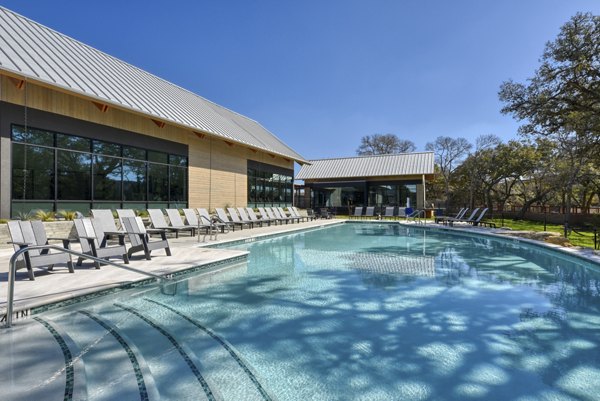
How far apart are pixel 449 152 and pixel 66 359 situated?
34.9 m

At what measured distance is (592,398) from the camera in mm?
2506

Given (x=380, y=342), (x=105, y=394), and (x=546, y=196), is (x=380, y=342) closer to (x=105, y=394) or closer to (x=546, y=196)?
(x=105, y=394)

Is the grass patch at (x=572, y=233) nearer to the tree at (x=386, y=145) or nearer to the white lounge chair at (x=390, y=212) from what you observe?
the white lounge chair at (x=390, y=212)

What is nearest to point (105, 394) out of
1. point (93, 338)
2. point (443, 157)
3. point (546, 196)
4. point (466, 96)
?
point (93, 338)

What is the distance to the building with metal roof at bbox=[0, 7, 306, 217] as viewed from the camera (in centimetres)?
883

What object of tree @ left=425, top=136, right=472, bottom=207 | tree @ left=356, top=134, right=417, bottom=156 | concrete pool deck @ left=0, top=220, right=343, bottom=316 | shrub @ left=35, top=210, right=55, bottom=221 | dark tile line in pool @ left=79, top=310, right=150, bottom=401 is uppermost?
tree @ left=356, top=134, right=417, bottom=156

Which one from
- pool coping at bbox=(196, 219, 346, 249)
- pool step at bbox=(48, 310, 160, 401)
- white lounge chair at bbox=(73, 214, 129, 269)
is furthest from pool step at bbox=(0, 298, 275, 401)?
pool coping at bbox=(196, 219, 346, 249)

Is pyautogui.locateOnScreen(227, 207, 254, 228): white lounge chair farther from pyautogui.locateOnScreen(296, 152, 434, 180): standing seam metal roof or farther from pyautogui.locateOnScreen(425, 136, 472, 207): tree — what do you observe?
pyautogui.locateOnScreen(425, 136, 472, 207): tree

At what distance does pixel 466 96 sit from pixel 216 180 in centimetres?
1692

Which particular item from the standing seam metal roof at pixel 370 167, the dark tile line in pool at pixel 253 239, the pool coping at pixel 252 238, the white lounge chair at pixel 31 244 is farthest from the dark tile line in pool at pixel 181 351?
the standing seam metal roof at pixel 370 167

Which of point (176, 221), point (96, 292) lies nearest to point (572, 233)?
point (176, 221)

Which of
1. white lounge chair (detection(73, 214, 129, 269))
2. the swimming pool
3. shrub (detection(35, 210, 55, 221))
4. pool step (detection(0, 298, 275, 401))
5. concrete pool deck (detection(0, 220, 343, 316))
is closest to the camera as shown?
pool step (detection(0, 298, 275, 401))

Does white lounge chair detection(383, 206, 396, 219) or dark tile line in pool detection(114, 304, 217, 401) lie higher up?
white lounge chair detection(383, 206, 396, 219)

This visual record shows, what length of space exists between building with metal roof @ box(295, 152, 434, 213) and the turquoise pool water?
698 inches
